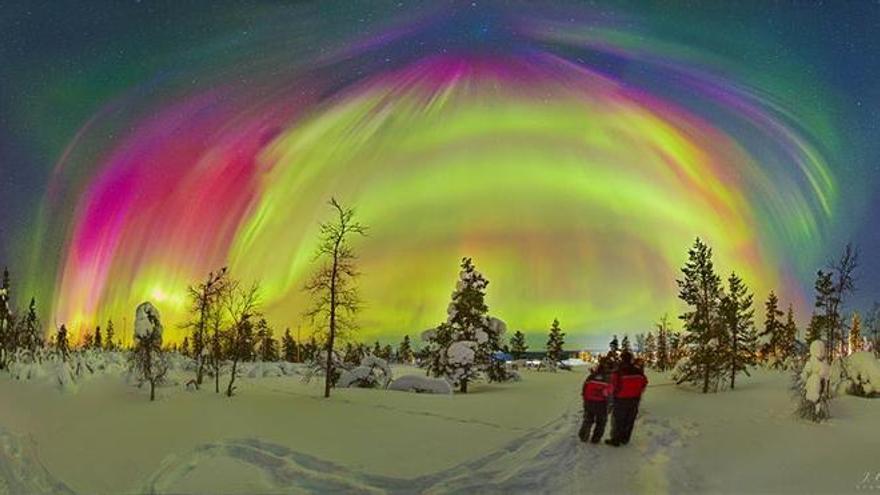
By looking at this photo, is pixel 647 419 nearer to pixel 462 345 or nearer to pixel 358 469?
pixel 358 469

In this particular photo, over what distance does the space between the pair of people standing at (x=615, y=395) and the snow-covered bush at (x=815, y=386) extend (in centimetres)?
573

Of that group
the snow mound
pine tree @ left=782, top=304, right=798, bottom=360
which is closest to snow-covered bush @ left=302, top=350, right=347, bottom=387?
the snow mound

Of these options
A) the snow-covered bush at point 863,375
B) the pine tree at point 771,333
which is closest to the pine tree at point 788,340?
the pine tree at point 771,333

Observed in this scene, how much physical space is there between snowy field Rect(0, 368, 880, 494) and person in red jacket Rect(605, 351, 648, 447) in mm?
622

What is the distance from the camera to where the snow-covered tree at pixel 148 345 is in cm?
2398

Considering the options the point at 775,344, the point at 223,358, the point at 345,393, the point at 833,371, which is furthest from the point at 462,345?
the point at 775,344

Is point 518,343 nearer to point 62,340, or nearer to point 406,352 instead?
point 406,352

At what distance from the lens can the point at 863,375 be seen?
23.9 m

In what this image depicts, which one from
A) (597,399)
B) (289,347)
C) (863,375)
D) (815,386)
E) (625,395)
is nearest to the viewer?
(625,395)

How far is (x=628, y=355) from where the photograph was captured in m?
14.5

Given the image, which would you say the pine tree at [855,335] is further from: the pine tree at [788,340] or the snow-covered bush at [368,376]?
the snow-covered bush at [368,376]

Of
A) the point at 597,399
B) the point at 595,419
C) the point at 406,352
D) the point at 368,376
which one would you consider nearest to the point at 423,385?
the point at 368,376

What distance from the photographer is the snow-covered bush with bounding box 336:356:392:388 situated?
122ft

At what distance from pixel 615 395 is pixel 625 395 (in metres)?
0.23
